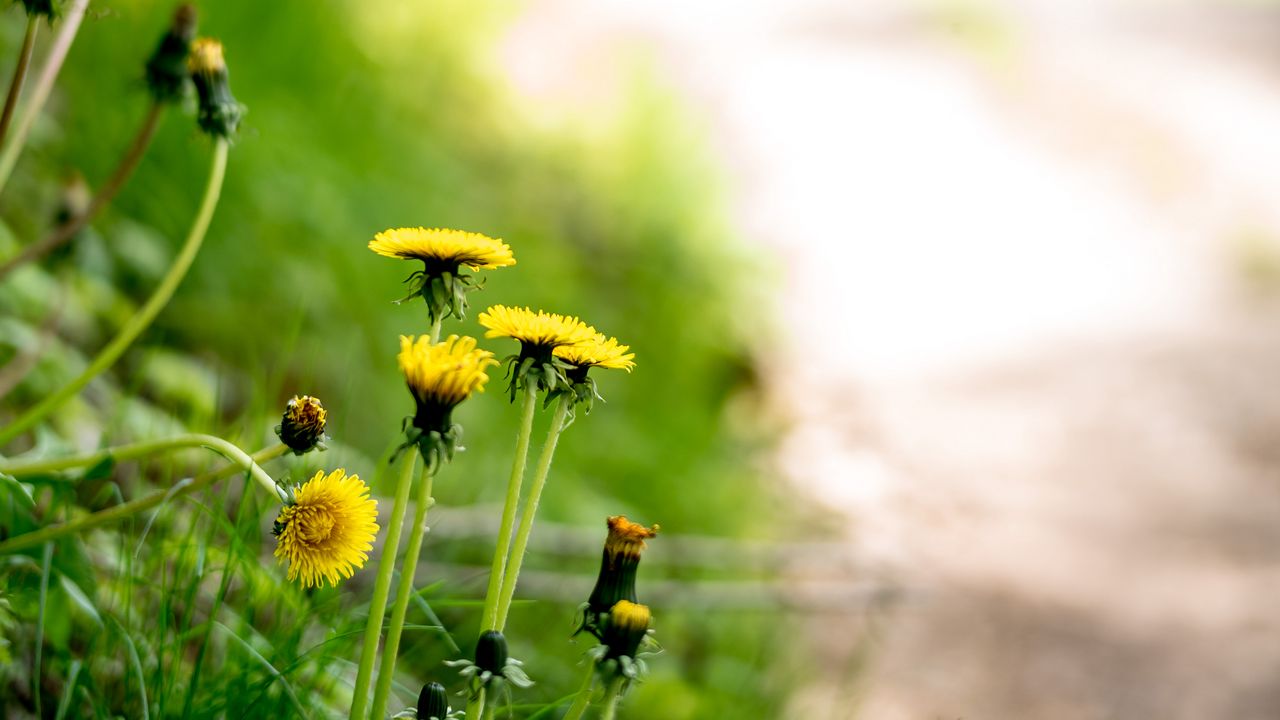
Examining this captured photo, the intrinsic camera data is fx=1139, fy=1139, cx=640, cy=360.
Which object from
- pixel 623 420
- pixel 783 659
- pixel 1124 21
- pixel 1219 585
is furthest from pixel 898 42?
pixel 783 659

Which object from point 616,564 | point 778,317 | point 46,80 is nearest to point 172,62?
point 46,80

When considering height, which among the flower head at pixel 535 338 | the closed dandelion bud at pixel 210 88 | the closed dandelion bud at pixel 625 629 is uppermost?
the closed dandelion bud at pixel 210 88

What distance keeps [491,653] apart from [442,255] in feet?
0.95

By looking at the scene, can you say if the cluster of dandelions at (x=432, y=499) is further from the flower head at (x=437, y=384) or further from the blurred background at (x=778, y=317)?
the blurred background at (x=778, y=317)

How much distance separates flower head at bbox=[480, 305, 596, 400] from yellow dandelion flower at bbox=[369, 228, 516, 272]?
4cm

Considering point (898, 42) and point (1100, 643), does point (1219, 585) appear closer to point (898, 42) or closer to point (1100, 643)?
point (1100, 643)

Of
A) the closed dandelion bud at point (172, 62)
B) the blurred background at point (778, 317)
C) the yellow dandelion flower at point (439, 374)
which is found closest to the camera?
the yellow dandelion flower at point (439, 374)

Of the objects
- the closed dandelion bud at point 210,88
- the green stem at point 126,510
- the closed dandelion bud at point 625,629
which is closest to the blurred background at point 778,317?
the closed dandelion bud at point 210,88

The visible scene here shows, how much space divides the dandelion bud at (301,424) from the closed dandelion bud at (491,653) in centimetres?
19

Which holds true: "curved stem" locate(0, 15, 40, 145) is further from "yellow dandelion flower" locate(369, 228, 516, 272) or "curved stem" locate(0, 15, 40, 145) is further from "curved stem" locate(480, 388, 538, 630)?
"curved stem" locate(480, 388, 538, 630)

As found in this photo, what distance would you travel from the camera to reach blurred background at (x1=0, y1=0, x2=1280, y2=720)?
240 centimetres

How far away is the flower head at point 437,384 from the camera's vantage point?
76 centimetres

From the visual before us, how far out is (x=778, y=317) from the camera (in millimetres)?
5641


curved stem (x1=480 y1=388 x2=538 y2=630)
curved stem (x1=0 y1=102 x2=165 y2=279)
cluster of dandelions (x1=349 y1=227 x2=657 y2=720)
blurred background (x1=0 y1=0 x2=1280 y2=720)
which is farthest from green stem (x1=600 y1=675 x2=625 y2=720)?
curved stem (x1=0 y1=102 x2=165 y2=279)
